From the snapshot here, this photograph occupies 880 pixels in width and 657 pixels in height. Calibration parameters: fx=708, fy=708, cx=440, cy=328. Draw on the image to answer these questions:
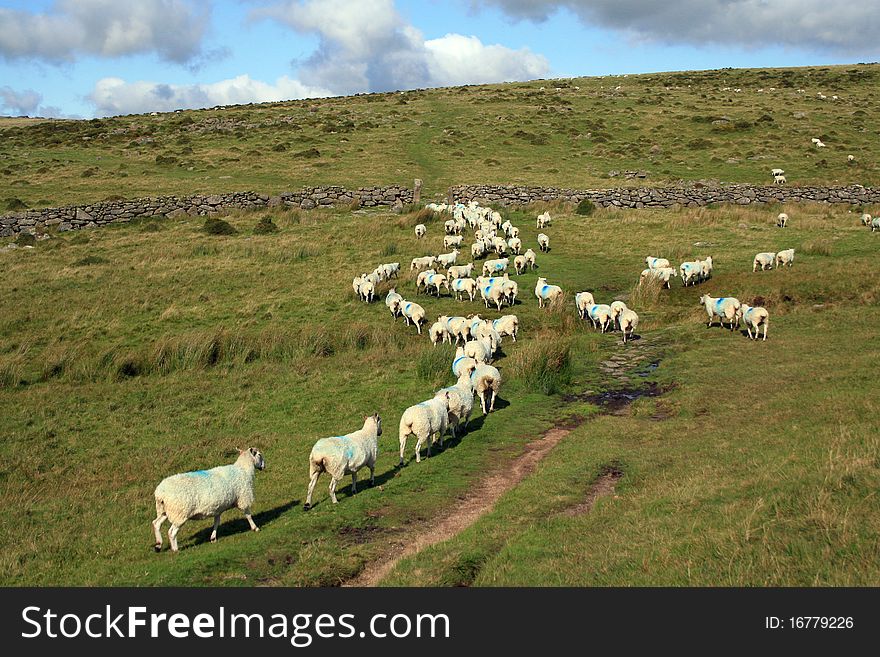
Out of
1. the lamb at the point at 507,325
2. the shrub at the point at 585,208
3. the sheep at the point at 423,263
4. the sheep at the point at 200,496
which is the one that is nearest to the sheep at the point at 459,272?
the sheep at the point at 423,263

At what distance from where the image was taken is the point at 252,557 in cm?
945

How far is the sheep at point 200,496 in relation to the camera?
9.95m

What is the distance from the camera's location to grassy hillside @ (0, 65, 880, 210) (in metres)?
55.7

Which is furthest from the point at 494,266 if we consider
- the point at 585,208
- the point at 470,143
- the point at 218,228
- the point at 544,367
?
the point at 470,143

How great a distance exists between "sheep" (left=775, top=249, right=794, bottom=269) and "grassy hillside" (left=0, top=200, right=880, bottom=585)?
1.45ft

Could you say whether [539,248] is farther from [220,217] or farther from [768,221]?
[220,217]

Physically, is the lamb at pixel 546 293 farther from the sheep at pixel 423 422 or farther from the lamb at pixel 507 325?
the sheep at pixel 423 422

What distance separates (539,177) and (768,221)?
20965 millimetres

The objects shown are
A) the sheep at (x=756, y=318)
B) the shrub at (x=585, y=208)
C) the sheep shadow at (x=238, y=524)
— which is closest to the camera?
the sheep shadow at (x=238, y=524)

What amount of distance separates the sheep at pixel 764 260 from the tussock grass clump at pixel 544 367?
1189cm

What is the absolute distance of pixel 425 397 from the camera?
17594 mm

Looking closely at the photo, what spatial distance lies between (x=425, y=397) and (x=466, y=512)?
267 inches

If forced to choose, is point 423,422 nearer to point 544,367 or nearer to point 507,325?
point 544,367
